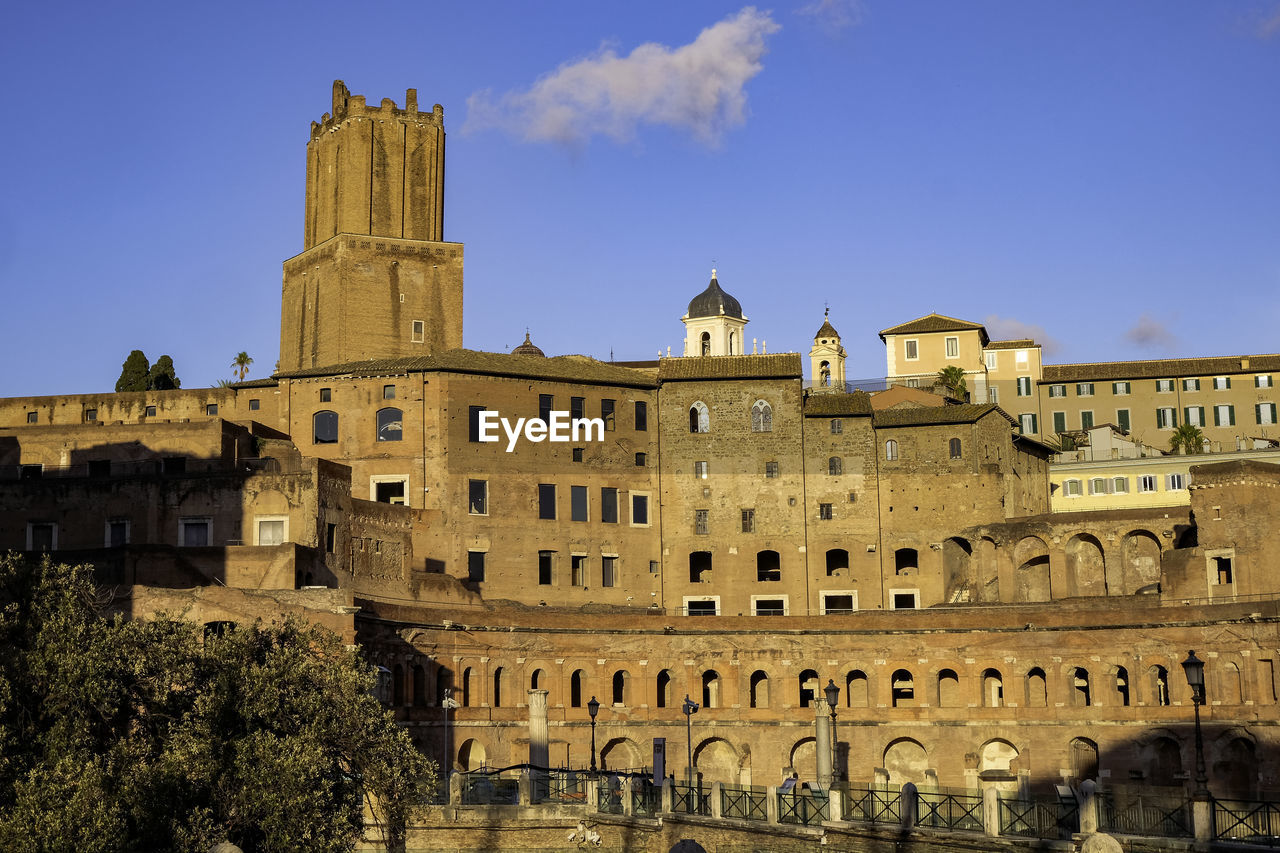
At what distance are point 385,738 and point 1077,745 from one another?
113ft

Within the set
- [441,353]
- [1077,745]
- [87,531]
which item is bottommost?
[1077,745]

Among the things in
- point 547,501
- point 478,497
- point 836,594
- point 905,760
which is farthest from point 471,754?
point 836,594

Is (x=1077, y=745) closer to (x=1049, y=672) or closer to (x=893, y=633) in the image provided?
(x=1049, y=672)

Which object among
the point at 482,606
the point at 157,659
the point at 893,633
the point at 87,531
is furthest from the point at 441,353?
the point at 157,659

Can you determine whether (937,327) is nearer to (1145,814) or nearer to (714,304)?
(714,304)

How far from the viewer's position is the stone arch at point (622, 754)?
211 feet

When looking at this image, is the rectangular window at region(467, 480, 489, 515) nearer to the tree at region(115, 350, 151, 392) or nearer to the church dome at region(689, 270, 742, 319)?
the tree at region(115, 350, 151, 392)

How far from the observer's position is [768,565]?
74.1 m

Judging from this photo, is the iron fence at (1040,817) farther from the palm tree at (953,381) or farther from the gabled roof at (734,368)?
the palm tree at (953,381)

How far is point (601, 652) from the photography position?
6562 centimetres

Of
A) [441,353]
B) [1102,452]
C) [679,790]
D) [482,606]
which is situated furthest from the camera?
[1102,452]

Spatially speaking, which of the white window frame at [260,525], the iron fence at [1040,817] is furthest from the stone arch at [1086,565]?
the iron fence at [1040,817]

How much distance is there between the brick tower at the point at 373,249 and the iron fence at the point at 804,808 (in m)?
39.5

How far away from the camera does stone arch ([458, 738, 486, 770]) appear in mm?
61250
